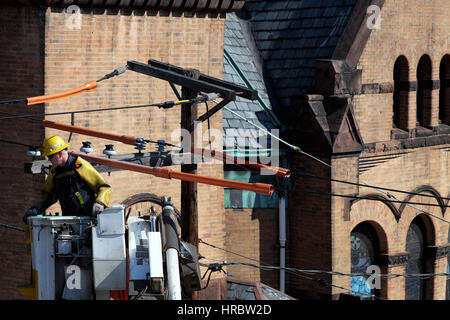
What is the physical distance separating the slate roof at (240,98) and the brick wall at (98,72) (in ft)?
5.82

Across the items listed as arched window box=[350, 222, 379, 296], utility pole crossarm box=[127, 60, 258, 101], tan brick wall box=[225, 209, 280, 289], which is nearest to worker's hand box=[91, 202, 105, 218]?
utility pole crossarm box=[127, 60, 258, 101]

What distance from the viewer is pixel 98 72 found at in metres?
18.6

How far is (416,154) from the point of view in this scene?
25.0 m

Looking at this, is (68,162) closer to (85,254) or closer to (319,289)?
(85,254)

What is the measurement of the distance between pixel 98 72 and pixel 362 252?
8.59 m

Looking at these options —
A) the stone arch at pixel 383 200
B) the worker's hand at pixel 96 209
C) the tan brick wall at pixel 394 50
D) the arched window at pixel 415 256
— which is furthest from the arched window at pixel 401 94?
the worker's hand at pixel 96 209

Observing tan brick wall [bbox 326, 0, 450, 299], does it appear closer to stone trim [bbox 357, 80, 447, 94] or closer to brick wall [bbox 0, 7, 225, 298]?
stone trim [bbox 357, 80, 447, 94]

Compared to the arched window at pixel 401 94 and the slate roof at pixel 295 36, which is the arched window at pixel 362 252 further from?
the slate roof at pixel 295 36

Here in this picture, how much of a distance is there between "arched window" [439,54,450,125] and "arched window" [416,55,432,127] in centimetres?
91

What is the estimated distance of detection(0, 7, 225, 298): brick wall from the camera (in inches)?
713

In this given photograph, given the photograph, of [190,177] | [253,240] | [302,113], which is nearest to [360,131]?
[302,113]

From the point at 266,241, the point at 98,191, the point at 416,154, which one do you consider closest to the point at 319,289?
the point at 266,241

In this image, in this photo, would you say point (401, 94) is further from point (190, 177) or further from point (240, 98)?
point (190, 177)

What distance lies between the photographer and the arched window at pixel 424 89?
25438 millimetres
